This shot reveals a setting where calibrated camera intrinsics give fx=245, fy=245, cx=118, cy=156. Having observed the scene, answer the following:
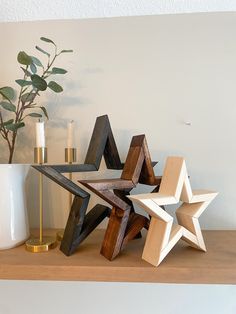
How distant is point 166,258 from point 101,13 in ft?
2.20

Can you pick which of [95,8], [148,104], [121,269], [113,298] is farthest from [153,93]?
[113,298]

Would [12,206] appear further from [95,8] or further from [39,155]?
[95,8]

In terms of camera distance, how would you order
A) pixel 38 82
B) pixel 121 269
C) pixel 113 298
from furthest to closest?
1. pixel 113 298
2. pixel 38 82
3. pixel 121 269

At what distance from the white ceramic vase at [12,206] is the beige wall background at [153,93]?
0.13 meters

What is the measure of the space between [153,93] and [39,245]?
489 millimetres

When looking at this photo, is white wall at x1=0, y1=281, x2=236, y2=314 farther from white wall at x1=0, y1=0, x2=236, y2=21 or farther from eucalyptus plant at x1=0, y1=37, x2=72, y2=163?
white wall at x1=0, y1=0, x2=236, y2=21

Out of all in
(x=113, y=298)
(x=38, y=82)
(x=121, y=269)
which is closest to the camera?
(x=121, y=269)

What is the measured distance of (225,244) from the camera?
57 cm

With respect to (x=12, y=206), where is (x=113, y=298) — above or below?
below

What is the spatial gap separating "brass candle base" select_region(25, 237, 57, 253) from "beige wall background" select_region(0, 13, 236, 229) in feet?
0.44

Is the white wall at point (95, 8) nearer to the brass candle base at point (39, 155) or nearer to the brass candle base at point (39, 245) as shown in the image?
the brass candle base at point (39, 155)

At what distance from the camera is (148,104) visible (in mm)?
694

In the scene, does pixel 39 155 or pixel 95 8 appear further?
pixel 95 8

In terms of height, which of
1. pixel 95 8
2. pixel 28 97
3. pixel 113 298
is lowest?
pixel 113 298
